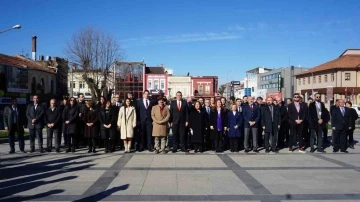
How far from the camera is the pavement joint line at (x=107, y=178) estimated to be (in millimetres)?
6920

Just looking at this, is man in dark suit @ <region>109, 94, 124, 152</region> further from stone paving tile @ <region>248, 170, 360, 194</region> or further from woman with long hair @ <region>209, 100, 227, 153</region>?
stone paving tile @ <region>248, 170, 360, 194</region>

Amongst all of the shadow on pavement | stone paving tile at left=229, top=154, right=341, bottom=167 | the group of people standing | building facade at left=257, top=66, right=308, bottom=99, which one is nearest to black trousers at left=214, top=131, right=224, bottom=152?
the group of people standing

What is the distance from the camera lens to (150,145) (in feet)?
41.0

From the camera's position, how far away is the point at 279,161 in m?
10.5

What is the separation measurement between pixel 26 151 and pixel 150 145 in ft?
14.0

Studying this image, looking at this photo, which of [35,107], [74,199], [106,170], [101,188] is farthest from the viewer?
[35,107]

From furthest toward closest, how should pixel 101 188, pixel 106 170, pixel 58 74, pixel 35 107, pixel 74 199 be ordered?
pixel 58 74 → pixel 35 107 → pixel 106 170 → pixel 101 188 → pixel 74 199

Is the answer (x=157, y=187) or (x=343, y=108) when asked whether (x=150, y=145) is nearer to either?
(x=157, y=187)

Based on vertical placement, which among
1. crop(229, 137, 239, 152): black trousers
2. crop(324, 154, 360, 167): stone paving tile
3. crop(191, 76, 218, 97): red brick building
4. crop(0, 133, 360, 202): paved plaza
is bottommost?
crop(324, 154, 360, 167): stone paving tile

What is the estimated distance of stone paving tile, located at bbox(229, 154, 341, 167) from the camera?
9.80 meters

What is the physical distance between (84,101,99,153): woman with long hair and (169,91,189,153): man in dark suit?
2.62m

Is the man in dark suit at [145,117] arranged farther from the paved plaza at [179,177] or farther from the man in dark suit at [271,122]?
the man in dark suit at [271,122]

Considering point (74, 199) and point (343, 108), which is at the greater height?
point (343, 108)

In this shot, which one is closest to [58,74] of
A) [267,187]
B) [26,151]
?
[26,151]
